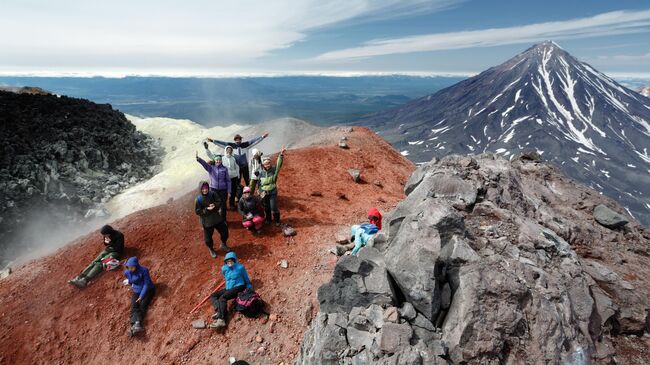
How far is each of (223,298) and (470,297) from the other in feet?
24.0

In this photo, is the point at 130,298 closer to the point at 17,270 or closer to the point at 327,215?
the point at 17,270

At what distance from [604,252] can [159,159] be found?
56567 mm

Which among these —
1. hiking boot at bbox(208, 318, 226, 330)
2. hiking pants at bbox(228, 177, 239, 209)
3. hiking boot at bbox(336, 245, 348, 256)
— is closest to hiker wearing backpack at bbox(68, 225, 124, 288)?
hiking pants at bbox(228, 177, 239, 209)

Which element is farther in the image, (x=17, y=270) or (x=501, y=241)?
(x=17, y=270)

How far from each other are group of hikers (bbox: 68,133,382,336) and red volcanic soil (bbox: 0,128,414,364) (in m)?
0.38

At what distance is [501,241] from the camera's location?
8.73 m

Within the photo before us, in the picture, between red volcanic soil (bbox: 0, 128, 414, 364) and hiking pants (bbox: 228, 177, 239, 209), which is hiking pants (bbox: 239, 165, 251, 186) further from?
red volcanic soil (bbox: 0, 128, 414, 364)

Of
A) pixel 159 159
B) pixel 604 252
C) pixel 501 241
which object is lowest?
pixel 159 159

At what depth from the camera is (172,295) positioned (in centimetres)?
1168

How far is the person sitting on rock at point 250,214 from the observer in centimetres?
1395

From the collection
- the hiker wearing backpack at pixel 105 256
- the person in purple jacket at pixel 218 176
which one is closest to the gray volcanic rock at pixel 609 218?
the person in purple jacket at pixel 218 176

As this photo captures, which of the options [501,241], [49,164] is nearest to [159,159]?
[49,164]

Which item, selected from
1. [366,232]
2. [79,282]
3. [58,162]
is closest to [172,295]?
[79,282]

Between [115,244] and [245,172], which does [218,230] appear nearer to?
[245,172]
